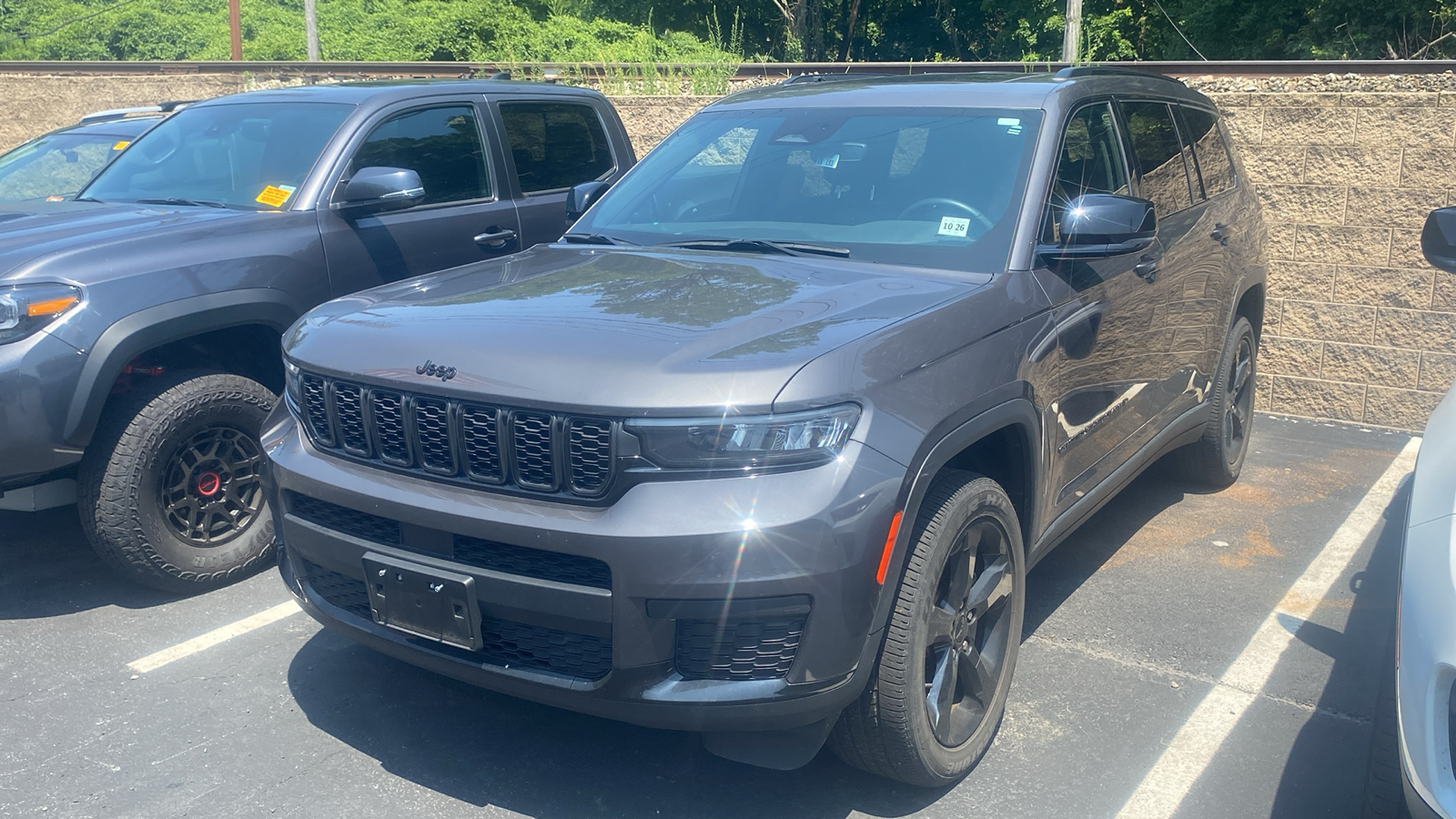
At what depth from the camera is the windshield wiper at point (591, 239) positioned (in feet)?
13.6

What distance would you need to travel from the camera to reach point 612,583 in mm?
2648

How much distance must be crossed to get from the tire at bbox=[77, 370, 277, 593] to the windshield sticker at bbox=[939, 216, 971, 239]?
243 cm

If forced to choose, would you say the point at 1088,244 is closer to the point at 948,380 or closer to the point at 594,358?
the point at 948,380

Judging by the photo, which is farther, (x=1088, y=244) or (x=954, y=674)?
(x=1088, y=244)

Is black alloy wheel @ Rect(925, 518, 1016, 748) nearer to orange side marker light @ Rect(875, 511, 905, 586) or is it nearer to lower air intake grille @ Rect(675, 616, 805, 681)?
orange side marker light @ Rect(875, 511, 905, 586)

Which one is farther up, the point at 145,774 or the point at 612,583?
the point at 612,583

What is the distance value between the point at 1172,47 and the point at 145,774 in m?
26.3

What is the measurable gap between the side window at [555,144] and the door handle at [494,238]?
0.40 metres

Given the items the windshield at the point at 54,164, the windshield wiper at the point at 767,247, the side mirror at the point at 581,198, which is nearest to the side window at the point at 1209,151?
the windshield wiper at the point at 767,247

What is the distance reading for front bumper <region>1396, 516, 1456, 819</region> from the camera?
7.32 feet

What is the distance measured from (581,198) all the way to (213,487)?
179 cm

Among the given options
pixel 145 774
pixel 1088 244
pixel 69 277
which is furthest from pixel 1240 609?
pixel 69 277

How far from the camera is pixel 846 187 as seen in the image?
3.94 m

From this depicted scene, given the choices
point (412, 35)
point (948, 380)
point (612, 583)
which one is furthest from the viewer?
point (412, 35)
